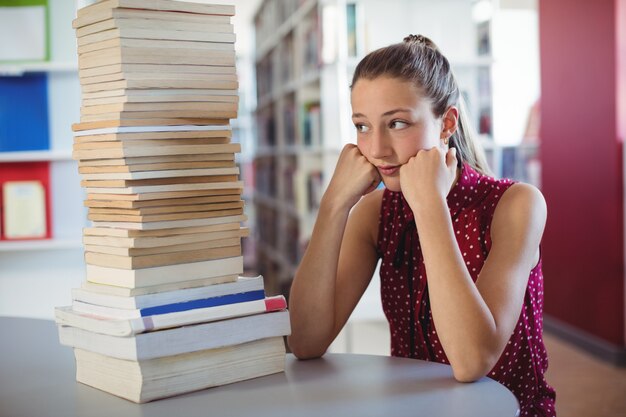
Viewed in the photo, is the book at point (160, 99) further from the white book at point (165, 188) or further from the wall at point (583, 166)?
the wall at point (583, 166)

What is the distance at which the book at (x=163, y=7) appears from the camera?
116 cm

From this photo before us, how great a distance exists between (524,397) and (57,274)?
8.61ft

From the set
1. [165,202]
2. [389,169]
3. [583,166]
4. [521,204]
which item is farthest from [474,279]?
[583,166]

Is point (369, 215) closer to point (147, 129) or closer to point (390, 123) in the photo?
point (390, 123)

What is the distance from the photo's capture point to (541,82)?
5070mm

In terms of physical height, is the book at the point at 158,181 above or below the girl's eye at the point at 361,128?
below

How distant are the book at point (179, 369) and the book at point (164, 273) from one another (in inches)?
4.1

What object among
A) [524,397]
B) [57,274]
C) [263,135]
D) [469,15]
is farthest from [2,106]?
[263,135]

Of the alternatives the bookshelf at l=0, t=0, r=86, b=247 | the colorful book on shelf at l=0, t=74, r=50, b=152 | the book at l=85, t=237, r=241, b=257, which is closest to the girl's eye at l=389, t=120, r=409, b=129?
the book at l=85, t=237, r=241, b=257

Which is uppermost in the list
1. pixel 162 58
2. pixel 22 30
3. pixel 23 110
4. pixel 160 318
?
pixel 22 30

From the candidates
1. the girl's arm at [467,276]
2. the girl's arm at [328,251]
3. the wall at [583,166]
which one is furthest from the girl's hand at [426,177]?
the wall at [583,166]

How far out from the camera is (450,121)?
1620 mm

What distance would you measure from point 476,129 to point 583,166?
2107 millimetres

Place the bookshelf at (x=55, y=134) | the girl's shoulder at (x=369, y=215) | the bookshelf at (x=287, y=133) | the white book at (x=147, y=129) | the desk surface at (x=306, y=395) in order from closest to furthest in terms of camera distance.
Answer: the desk surface at (x=306, y=395) < the white book at (x=147, y=129) < the girl's shoulder at (x=369, y=215) < the bookshelf at (x=55, y=134) < the bookshelf at (x=287, y=133)
